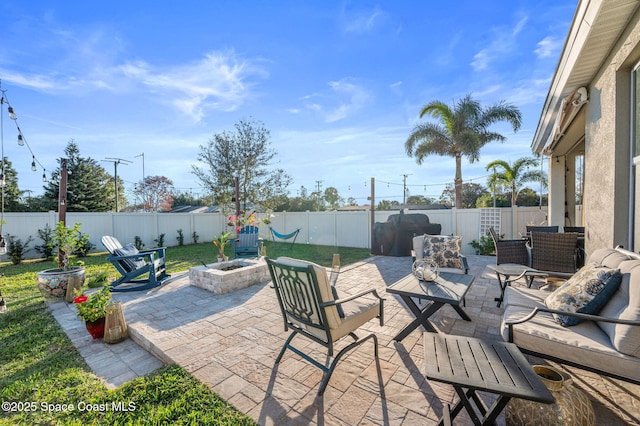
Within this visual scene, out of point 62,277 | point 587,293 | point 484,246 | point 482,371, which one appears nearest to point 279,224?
point 484,246

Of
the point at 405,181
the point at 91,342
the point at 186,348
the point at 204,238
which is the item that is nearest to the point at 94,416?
the point at 186,348

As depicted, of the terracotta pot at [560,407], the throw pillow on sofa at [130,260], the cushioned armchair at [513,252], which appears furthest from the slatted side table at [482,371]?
the throw pillow on sofa at [130,260]

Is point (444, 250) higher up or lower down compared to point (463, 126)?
lower down

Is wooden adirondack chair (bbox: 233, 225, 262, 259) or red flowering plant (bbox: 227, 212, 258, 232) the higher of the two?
red flowering plant (bbox: 227, 212, 258, 232)

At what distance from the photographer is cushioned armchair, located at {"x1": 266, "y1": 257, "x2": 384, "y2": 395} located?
6.28 feet

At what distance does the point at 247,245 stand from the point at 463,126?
9303mm

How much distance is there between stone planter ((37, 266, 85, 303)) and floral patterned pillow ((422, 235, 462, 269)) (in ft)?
18.7

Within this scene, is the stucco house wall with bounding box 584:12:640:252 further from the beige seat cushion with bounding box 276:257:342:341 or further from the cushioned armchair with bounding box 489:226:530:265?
the beige seat cushion with bounding box 276:257:342:341

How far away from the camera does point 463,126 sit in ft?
33.1

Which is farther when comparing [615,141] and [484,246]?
[484,246]

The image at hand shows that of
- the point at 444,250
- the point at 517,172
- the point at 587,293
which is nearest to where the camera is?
Result: the point at 587,293

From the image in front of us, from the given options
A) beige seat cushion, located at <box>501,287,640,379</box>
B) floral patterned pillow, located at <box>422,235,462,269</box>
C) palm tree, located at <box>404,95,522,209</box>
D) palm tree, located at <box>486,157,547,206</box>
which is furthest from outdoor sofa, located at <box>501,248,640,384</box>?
palm tree, located at <box>486,157,547,206</box>

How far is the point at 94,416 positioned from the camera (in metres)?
1.73

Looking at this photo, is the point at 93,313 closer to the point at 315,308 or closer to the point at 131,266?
the point at 131,266
